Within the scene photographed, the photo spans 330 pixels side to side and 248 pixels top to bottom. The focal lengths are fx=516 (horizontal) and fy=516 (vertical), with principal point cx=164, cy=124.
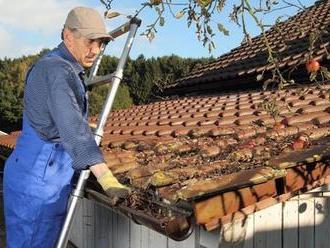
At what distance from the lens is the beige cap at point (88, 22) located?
246 centimetres

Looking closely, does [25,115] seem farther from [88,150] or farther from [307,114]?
[307,114]

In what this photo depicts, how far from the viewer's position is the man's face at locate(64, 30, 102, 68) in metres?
2.53

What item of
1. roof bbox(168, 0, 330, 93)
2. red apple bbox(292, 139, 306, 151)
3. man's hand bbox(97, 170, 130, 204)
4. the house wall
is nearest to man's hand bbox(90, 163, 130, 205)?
man's hand bbox(97, 170, 130, 204)

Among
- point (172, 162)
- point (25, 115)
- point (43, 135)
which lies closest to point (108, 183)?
point (43, 135)

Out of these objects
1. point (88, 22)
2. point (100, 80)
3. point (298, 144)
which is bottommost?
point (298, 144)

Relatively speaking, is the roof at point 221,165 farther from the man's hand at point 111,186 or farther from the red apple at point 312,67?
the man's hand at point 111,186

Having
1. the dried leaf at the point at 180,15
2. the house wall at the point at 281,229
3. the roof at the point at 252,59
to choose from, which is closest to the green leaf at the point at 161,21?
the dried leaf at the point at 180,15

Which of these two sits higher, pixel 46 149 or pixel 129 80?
pixel 129 80

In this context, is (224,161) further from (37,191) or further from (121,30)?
(37,191)

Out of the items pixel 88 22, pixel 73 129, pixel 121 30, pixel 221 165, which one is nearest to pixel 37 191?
pixel 73 129

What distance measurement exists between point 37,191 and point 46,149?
0.21m

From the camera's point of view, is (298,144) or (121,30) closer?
(121,30)

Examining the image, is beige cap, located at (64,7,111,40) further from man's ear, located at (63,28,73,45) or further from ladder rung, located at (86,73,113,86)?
ladder rung, located at (86,73,113,86)

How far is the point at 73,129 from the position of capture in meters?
2.26
